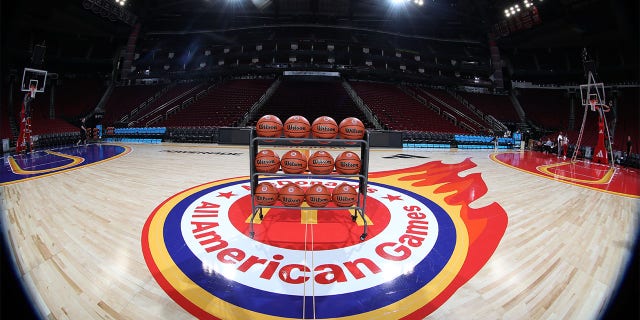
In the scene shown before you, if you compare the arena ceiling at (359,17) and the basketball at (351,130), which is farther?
the arena ceiling at (359,17)

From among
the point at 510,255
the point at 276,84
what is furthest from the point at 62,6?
the point at 510,255

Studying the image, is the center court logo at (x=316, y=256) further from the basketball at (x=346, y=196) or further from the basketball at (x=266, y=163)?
the basketball at (x=266, y=163)

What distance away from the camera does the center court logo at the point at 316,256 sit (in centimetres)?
183

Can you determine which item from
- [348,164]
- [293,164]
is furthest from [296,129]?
[348,164]

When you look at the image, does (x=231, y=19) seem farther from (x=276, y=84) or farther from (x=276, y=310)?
(x=276, y=310)

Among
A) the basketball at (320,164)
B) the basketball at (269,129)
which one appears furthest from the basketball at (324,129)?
the basketball at (269,129)

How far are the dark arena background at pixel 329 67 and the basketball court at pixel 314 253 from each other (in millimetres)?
11024

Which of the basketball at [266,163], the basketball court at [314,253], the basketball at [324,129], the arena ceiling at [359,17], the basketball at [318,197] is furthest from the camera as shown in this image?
the arena ceiling at [359,17]

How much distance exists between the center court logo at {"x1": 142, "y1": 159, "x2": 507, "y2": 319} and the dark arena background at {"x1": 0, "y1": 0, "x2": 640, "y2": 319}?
11.8 meters

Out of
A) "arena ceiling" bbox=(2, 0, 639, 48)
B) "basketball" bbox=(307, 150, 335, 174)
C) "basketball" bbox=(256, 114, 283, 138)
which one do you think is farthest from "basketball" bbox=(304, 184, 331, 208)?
"arena ceiling" bbox=(2, 0, 639, 48)

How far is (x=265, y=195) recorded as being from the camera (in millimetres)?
3045

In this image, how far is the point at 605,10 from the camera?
1652 centimetres

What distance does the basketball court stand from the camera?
1821mm

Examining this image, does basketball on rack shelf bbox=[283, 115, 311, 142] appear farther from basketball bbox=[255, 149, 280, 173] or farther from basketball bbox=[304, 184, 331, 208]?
basketball bbox=[304, 184, 331, 208]
